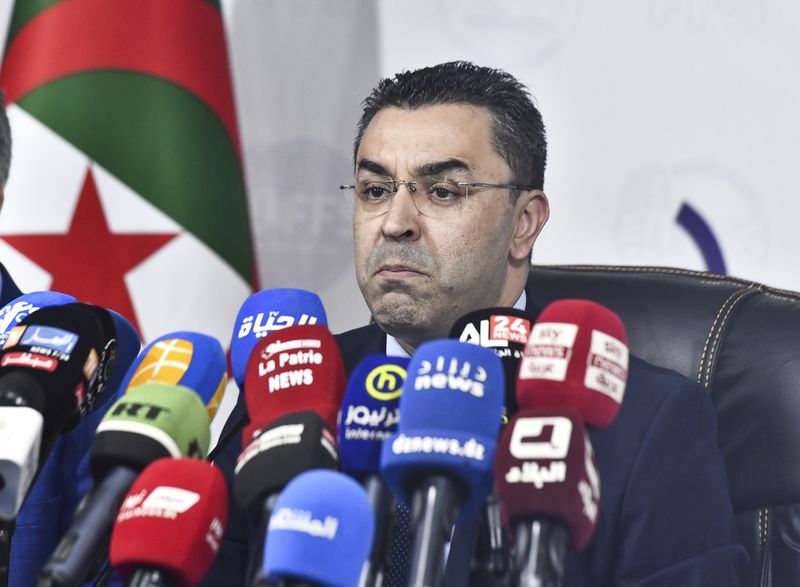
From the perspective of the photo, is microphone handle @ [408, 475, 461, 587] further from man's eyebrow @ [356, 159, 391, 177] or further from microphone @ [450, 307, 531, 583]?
man's eyebrow @ [356, 159, 391, 177]

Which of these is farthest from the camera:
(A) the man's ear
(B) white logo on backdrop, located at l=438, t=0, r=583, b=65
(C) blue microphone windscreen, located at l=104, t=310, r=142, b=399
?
(B) white logo on backdrop, located at l=438, t=0, r=583, b=65

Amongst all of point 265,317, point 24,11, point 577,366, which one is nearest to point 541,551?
point 577,366

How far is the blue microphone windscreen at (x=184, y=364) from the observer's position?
1.06 meters

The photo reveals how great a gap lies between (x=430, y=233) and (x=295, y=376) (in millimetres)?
754

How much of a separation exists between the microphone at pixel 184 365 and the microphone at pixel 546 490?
1.34 feet

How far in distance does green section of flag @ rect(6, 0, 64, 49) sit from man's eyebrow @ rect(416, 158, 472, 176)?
142cm

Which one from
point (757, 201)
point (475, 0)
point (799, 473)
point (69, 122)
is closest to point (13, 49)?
point (69, 122)

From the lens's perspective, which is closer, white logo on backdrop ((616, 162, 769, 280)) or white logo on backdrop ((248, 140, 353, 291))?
white logo on backdrop ((616, 162, 769, 280))

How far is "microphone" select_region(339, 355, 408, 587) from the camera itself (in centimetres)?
86

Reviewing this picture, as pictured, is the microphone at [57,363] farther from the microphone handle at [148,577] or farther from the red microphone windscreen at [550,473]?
the red microphone windscreen at [550,473]

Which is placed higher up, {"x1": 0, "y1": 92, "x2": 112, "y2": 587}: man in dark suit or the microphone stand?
{"x1": 0, "y1": 92, "x2": 112, "y2": 587}: man in dark suit

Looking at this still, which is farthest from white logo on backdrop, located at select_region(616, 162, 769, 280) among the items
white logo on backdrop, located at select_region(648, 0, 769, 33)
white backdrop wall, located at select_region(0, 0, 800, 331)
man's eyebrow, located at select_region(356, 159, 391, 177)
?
man's eyebrow, located at select_region(356, 159, 391, 177)

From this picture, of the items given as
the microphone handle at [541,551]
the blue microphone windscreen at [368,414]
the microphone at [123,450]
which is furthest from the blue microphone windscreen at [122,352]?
the microphone handle at [541,551]

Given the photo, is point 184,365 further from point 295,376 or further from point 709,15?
point 709,15
